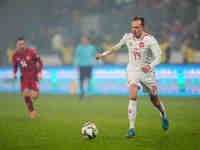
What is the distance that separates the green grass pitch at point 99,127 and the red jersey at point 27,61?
1.11 meters

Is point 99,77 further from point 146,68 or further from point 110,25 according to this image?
point 146,68

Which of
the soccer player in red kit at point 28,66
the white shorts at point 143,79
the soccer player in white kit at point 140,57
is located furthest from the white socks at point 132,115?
the soccer player in red kit at point 28,66

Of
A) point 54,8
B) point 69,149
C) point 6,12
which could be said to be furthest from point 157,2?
point 69,149

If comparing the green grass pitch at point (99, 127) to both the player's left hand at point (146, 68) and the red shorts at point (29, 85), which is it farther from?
the player's left hand at point (146, 68)

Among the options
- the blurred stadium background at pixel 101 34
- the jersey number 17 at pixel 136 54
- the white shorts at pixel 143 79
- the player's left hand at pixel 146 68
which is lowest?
the white shorts at pixel 143 79

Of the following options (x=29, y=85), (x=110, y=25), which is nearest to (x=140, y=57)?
(x=29, y=85)

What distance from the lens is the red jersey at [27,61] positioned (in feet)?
37.0

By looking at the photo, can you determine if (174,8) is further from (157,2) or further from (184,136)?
(184,136)

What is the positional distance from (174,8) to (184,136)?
15467mm

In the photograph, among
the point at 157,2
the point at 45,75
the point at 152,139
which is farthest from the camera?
the point at 157,2

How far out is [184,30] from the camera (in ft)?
72.4

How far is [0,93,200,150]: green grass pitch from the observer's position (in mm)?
7160

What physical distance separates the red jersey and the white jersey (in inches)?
142

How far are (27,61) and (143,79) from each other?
4.02 meters
